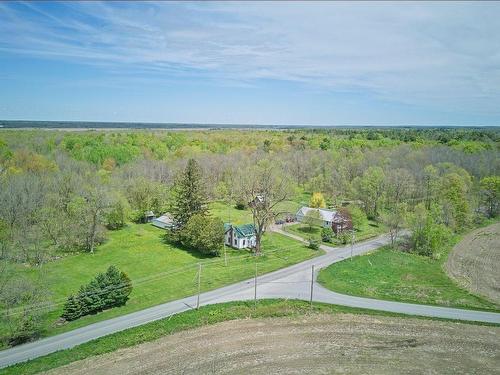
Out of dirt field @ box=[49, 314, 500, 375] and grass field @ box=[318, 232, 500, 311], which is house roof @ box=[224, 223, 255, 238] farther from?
dirt field @ box=[49, 314, 500, 375]

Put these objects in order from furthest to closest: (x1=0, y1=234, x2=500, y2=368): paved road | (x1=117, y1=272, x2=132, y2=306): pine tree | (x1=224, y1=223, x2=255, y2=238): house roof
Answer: (x1=224, y1=223, x2=255, y2=238): house roof
(x1=117, y1=272, x2=132, y2=306): pine tree
(x1=0, y1=234, x2=500, y2=368): paved road

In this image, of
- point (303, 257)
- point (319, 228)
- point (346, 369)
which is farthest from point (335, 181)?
point (346, 369)

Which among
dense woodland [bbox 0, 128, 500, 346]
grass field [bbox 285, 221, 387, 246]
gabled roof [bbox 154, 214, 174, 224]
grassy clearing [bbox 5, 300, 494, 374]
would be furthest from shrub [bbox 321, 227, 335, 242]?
gabled roof [bbox 154, 214, 174, 224]

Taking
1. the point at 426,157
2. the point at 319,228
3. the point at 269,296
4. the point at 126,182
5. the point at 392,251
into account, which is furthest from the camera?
the point at 426,157

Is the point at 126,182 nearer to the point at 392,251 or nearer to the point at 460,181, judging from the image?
the point at 392,251

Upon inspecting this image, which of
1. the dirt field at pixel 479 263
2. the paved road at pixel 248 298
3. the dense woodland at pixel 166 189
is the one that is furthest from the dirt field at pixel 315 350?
the dirt field at pixel 479 263
